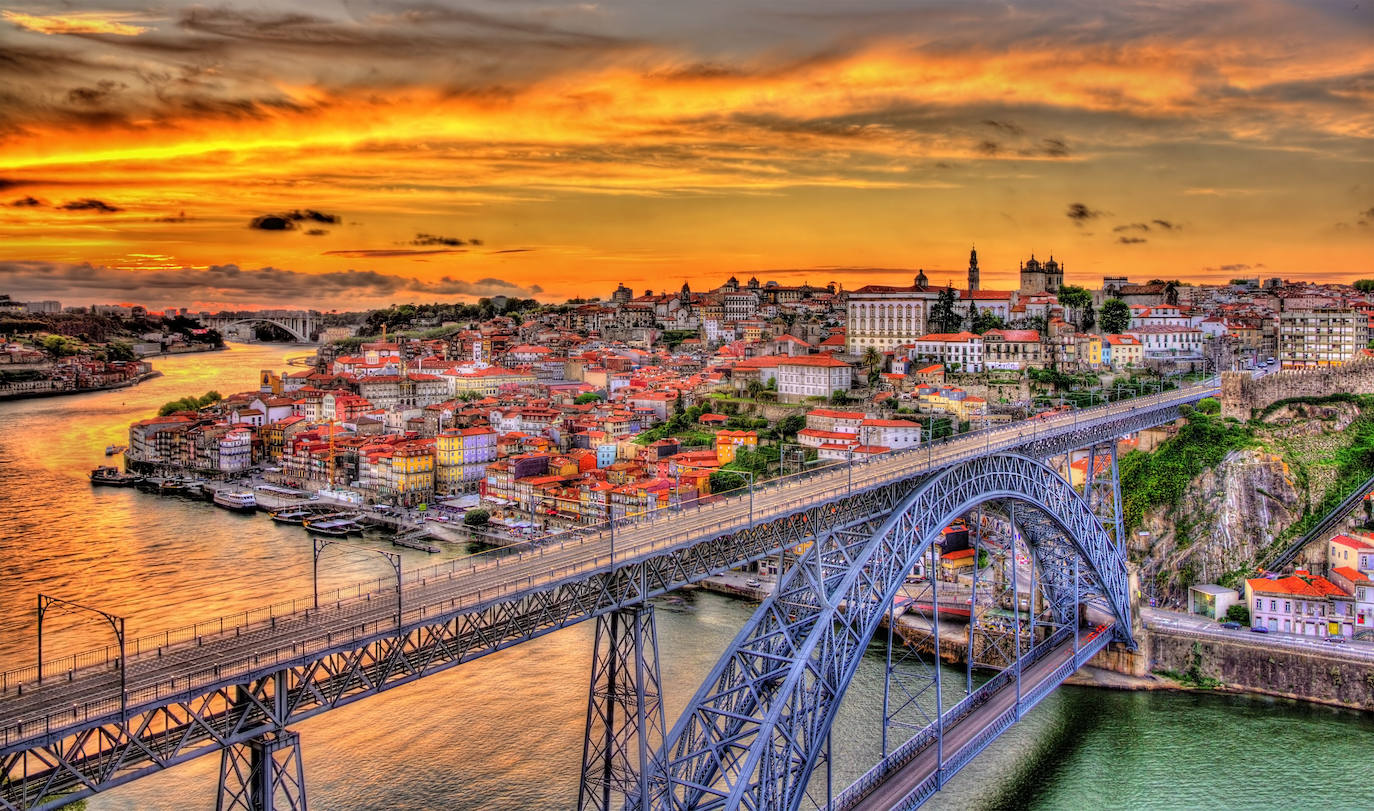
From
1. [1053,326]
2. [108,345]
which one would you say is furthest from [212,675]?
[108,345]

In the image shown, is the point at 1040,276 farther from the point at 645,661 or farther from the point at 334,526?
the point at 645,661

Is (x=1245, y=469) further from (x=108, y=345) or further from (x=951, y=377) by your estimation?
(x=108, y=345)

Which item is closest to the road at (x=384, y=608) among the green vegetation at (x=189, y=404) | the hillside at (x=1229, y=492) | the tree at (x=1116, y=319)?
the hillside at (x=1229, y=492)

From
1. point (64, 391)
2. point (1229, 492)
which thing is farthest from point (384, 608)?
point (64, 391)

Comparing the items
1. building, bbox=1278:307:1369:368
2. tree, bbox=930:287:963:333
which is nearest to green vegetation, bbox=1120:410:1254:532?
building, bbox=1278:307:1369:368

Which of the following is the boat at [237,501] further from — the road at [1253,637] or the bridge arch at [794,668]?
the road at [1253,637]
